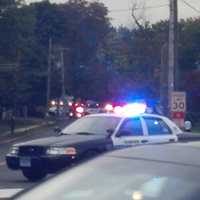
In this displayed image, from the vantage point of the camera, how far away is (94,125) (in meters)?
20.0

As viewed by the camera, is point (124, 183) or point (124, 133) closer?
point (124, 183)

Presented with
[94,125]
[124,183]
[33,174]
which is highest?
[124,183]

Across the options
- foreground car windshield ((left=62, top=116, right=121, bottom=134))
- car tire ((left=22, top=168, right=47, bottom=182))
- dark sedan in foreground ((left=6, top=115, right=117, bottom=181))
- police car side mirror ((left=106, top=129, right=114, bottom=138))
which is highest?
foreground car windshield ((left=62, top=116, right=121, bottom=134))

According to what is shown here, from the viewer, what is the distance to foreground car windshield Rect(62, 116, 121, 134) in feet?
64.7

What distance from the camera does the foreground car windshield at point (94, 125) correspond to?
19.7 metres

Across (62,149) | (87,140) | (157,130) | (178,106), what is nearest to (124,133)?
(157,130)

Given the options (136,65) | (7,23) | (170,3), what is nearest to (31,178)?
(170,3)

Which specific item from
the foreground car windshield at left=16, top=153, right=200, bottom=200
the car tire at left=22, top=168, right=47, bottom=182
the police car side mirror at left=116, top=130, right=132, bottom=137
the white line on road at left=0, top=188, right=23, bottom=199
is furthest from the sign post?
the foreground car windshield at left=16, top=153, right=200, bottom=200

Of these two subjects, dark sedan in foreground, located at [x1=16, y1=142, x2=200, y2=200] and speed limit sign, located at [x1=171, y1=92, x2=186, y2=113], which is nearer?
dark sedan in foreground, located at [x1=16, y1=142, x2=200, y2=200]

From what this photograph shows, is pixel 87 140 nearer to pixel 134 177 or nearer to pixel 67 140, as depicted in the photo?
pixel 67 140

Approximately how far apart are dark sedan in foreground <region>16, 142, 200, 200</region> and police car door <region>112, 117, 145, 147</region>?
43.3ft

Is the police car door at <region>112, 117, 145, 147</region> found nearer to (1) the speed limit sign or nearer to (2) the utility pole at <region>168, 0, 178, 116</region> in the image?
(1) the speed limit sign

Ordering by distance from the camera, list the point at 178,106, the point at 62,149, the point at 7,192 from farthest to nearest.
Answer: the point at 178,106
the point at 62,149
the point at 7,192

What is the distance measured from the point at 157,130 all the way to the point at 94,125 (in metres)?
1.39
